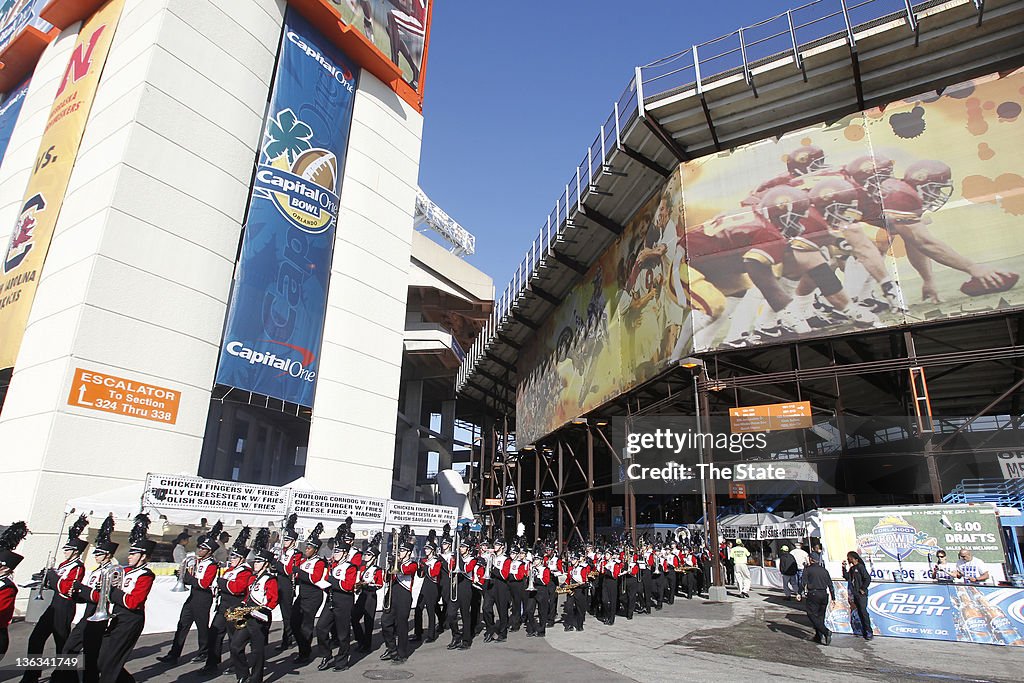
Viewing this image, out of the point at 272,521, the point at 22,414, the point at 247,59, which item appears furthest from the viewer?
the point at 247,59

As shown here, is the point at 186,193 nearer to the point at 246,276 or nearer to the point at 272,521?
the point at 246,276

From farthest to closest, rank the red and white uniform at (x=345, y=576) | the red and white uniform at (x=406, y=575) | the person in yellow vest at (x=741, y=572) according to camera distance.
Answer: the person in yellow vest at (x=741, y=572), the red and white uniform at (x=406, y=575), the red and white uniform at (x=345, y=576)

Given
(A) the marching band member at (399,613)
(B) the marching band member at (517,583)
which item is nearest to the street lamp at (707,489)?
(B) the marching band member at (517,583)

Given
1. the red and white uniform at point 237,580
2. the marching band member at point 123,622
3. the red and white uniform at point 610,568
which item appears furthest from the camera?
the red and white uniform at point 610,568

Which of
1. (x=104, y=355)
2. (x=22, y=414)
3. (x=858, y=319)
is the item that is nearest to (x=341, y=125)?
(x=104, y=355)

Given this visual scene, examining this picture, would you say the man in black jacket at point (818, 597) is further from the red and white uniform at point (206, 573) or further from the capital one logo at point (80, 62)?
the capital one logo at point (80, 62)

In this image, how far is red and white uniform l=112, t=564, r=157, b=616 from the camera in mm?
6789

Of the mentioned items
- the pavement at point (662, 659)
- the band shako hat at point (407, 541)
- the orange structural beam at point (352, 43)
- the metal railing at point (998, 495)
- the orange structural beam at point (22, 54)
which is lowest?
the pavement at point (662, 659)

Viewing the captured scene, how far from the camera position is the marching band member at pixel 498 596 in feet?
40.0

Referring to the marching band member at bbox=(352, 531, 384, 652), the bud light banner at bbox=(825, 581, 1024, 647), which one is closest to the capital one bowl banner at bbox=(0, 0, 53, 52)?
the marching band member at bbox=(352, 531, 384, 652)

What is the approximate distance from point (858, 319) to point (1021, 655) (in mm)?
11268

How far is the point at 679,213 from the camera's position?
77.0 feet

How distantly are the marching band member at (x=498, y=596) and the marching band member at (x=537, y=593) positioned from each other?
54 centimetres

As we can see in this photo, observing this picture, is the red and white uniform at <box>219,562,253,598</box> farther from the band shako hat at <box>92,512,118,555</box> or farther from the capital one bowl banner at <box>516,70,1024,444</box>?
the capital one bowl banner at <box>516,70,1024,444</box>
